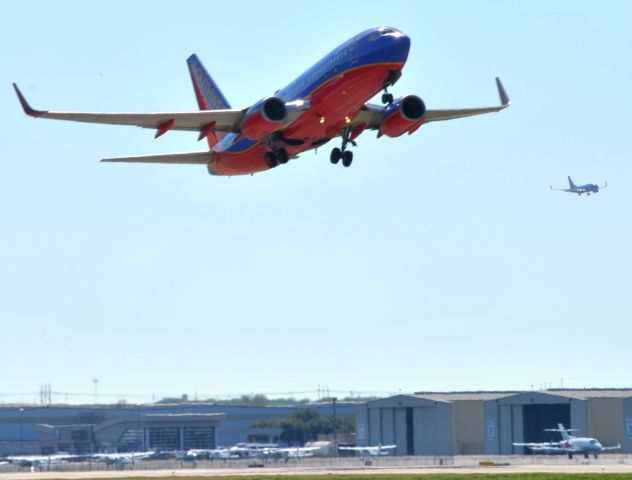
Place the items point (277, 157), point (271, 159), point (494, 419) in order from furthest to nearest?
1. point (494, 419)
2. point (271, 159)
3. point (277, 157)

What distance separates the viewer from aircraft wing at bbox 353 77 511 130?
61.3 m

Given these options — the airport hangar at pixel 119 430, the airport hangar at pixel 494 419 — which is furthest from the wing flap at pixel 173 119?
the airport hangar at pixel 119 430

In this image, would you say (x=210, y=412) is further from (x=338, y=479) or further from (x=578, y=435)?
(x=338, y=479)

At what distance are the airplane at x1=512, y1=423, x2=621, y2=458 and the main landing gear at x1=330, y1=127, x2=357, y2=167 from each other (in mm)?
52283

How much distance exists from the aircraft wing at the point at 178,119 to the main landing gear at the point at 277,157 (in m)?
2.12

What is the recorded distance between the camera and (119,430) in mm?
141250

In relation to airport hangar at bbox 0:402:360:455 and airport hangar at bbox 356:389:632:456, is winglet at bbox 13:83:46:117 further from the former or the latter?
airport hangar at bbox 0:402:360:455

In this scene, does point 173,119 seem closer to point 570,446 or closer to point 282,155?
point 282,155

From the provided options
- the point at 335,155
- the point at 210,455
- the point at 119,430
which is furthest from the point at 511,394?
the point at 335,155

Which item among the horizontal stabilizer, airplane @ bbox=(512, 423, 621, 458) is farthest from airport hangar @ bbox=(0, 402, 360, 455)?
the horizontal stabilizer

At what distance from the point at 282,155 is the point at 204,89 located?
1772cm

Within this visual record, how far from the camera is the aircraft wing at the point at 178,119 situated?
56438mm

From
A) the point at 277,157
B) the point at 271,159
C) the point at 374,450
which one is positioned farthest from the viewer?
the point at 374,450

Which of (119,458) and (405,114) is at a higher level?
(405,114)
